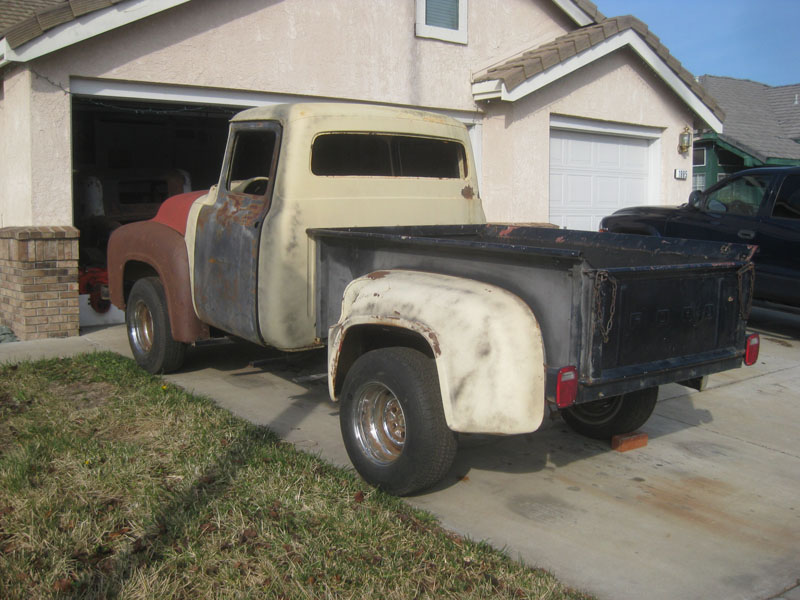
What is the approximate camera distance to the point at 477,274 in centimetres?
414

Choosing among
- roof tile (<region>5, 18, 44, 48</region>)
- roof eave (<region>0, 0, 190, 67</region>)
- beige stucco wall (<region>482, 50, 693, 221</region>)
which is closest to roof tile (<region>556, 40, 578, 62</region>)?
beige stucco wall (<region>482, 50, 693, 221</region>)

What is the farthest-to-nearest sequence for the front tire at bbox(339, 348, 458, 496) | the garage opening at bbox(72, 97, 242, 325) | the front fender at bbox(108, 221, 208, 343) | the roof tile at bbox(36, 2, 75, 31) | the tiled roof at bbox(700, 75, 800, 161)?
the tiled roof at bbox(700, 75, 800, 161) → the garage opening at bbox(72, 97, 242, 325) → the roof tile at bbox(36, 2, 75, 31) → the front fender at bbox(108, 221, 208, 343) → the front tire at bbox(339, 348, 458, 496)

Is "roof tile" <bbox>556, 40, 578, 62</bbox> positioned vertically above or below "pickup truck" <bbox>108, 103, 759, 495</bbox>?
above

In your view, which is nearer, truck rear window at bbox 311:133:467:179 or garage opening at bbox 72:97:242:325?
truck rear window at bbox 311:133:467:179

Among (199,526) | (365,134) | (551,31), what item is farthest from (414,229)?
(551,31)

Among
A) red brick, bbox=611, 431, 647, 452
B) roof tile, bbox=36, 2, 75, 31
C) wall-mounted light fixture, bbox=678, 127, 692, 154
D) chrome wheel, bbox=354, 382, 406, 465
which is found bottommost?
red brick, bbox=611, 431, 647, 452

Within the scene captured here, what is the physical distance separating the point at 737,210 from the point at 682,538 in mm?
6255

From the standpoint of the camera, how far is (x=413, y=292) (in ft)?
13.4

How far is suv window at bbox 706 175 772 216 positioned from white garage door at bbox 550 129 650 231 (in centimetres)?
290

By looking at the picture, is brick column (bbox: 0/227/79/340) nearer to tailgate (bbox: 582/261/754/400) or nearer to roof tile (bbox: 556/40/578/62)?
tailgate (bbox: 582/261/754/400)

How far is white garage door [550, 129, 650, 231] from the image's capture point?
12164 millimetres

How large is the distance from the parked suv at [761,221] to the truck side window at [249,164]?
578 cm

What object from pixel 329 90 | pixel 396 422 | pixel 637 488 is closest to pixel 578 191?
pixel 329 90

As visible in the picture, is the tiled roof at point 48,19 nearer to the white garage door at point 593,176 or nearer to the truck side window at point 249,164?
the truck side window at point 249,164
